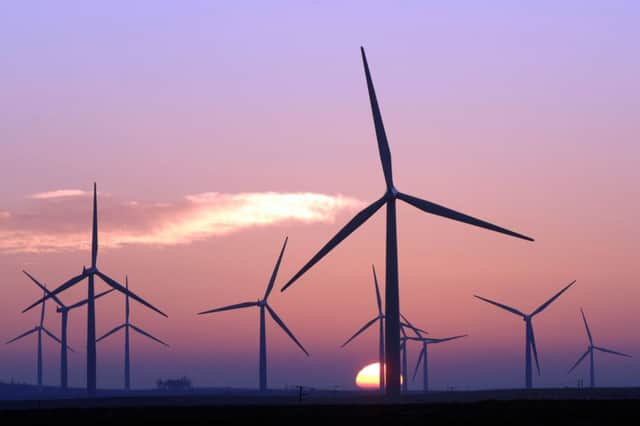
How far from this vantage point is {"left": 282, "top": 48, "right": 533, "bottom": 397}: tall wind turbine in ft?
362

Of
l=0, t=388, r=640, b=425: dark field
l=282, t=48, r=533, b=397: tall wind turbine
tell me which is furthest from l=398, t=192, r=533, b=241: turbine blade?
l=0, t=388, r=640, b=425: dark field

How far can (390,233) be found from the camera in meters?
116

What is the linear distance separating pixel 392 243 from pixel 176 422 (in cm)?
2763

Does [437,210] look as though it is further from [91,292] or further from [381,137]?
[91,292]

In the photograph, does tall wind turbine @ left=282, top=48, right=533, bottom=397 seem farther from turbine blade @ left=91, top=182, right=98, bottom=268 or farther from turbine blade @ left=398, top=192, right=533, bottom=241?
turbine blade @ left=91, top=182, right=98, bottom=268

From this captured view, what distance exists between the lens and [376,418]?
3784 inches

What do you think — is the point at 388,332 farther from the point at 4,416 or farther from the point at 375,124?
the point at 4,416

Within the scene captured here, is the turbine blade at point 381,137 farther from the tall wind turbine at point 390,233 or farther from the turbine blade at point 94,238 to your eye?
the turbine blade at point 94,238

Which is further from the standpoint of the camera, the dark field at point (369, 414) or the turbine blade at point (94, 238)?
the turbine blade at point (94, 238)

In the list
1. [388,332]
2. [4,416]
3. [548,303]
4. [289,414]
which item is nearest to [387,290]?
[388,332]

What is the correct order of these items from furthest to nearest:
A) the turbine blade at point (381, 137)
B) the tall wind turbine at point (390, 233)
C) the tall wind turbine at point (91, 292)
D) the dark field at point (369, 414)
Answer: the tall wind turbine at point (91, 292) → the turbine blade at point (381, 137) → the tall wind turbine at point (390, 233) → the dark field at point (369, 414)

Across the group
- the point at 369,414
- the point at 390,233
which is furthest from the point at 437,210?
the point at 369,414

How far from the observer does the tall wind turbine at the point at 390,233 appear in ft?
362

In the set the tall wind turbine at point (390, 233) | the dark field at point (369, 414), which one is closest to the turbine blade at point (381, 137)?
the tall wind turbine at point (390, 233)
